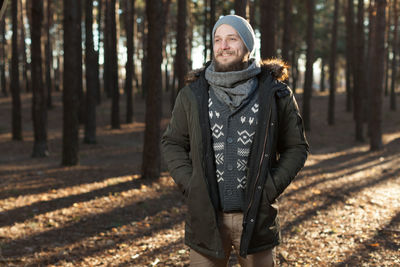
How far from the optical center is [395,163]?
15.2 metres

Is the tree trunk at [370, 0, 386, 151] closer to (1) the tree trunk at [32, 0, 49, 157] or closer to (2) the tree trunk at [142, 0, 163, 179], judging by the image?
(2) the tree trunk at [142, 0, 163, 179]

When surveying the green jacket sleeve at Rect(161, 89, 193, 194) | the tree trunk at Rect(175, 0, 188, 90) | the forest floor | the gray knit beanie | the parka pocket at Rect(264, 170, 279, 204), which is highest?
the tree trunk at Rect(175, 0, 188, 90)

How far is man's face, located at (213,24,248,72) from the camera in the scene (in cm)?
293

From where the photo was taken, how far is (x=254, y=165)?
2834 mm

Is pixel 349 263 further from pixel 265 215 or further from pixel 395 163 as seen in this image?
pixel 395 163

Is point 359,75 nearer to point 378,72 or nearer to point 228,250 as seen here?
point 378,72

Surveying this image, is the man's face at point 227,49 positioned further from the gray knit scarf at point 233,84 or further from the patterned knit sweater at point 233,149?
the patterned knit sweater at point 233,149

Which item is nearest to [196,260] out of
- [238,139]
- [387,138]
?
[238,139]

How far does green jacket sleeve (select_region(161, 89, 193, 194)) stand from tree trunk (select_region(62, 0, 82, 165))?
35.6 ft

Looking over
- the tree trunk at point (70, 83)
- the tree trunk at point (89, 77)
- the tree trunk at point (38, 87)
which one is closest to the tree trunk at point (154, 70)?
the tree trunk at point (70, 83)

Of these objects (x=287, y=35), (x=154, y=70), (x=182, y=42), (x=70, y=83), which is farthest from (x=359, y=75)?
(x=70, y=83)

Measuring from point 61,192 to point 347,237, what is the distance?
650cm

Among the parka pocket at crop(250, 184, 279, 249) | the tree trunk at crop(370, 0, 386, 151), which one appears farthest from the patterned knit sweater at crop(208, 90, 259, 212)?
the tree trunk at crop(370, 0, 386, 151)

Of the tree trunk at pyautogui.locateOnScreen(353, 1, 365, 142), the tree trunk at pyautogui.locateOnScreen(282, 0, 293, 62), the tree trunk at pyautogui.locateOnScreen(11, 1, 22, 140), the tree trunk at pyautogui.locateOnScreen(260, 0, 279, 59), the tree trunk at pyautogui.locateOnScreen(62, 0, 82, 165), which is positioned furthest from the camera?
the tree trunk at pyautogui.locateOnScreen(353, 1, 365, 142)
